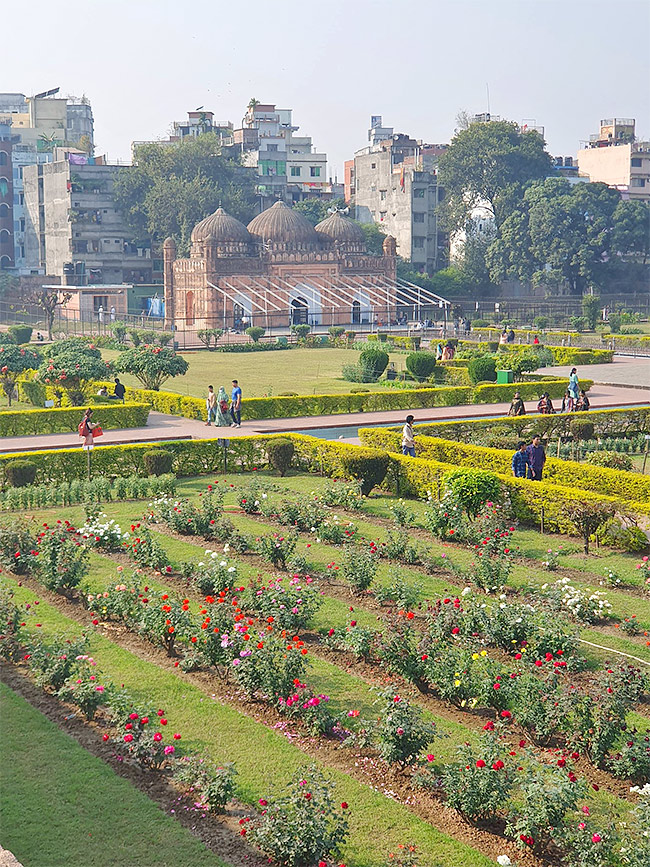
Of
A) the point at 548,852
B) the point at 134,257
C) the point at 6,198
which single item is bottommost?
the point at 548,852

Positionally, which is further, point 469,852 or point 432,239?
point 432,239

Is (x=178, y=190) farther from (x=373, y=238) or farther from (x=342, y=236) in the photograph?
(x=373, y=238)

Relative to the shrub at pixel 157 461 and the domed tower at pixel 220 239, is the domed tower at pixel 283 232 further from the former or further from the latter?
the shrub at pixel 157 461

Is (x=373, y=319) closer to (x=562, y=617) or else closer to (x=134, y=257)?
(x=134, y=257)

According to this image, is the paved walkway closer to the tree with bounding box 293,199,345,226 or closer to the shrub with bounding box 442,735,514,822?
the shrub with bounding box 442,735,514,822

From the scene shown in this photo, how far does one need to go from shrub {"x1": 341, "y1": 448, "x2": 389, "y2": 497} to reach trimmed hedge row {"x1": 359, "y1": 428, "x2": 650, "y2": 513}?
5.02 ft

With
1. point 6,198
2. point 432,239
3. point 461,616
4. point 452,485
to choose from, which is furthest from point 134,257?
point 461,616

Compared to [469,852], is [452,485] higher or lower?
higher

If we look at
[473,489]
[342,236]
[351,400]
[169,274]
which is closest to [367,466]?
[473,489]

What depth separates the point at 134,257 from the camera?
246 ft

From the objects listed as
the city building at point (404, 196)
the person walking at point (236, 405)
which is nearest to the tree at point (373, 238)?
the city building at point (404, 196)

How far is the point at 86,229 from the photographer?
240 feet

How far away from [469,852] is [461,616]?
356 centimetres

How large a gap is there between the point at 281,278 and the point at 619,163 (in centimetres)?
3354
